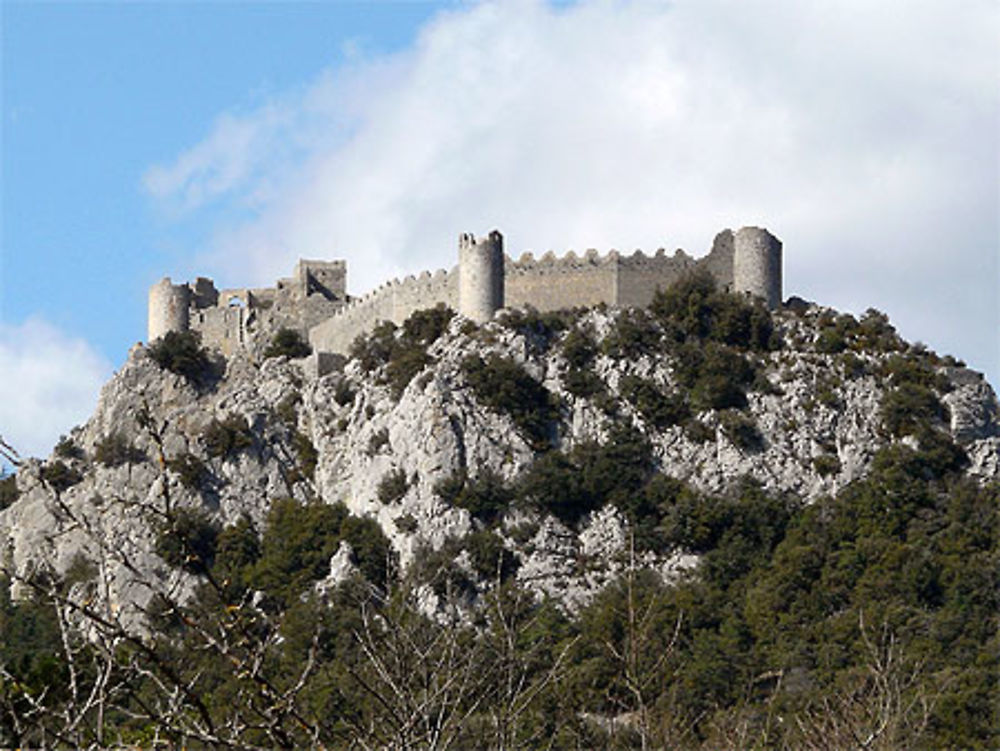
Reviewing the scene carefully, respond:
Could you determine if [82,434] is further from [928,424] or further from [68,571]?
[928,424]

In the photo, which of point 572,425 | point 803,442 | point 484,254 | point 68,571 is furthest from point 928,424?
point 68,571

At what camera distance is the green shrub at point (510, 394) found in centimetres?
4541

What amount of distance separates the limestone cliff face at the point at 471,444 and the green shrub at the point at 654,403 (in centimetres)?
19

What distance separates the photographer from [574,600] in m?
41.3

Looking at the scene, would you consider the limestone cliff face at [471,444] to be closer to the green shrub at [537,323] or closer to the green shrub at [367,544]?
the green shrub at [537,323]

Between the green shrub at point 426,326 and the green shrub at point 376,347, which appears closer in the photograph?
the green shrub at point 426,326

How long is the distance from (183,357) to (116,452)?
10.4 feet

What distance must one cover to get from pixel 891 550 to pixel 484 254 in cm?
1226

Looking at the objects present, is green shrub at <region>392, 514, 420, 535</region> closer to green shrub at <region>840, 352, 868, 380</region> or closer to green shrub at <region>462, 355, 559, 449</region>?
green shrub at <region>462, 355, 559, 449</region>

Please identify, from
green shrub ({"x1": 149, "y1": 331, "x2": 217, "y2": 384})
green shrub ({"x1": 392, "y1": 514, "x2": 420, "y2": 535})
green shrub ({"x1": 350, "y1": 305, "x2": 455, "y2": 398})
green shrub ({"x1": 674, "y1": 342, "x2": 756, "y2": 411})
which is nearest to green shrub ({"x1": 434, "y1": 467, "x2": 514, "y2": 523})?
green shrub ({"x1": 392, "y1": 514, "x2": 420, "y2": 535})

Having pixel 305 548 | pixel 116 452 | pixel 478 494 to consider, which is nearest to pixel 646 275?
pixel 478 494

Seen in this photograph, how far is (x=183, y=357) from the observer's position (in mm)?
50656

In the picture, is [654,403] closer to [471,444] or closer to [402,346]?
[471,444]

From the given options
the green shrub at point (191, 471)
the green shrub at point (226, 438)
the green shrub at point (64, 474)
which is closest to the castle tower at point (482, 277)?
the green shrub at point (226, 438)
